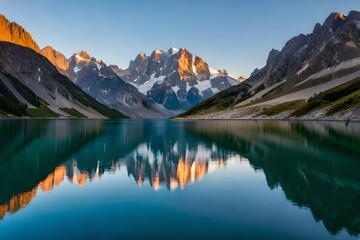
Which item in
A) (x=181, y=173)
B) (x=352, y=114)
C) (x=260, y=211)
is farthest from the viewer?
(x=352, y=114)

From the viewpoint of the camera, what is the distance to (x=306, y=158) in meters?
53.7

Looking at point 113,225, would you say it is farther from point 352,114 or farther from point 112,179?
point 352,114

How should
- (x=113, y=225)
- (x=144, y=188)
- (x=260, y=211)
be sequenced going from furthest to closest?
(x=144, y=188), (x=260, y=211), (x=113, y=225)

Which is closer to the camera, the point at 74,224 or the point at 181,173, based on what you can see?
the point at 74,224

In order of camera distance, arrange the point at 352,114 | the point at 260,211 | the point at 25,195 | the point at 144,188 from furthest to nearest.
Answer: the point at 352,114 → the point at 144,188 → the point at 25,195 → the point at 260,211

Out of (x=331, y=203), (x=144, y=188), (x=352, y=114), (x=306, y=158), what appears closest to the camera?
(x=331, y=203)

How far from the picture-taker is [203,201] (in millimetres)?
29328

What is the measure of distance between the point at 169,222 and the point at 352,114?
18221 cm

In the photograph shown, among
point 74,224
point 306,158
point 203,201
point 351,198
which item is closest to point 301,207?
point 351,198

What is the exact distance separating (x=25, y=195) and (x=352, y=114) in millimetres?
182776

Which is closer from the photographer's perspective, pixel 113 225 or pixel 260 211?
pixel 113 225

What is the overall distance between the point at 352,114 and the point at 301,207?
572 feet

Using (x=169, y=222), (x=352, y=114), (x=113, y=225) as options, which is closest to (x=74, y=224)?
(x=113, y=225)

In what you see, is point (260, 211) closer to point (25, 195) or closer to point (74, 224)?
point (74, 224)
